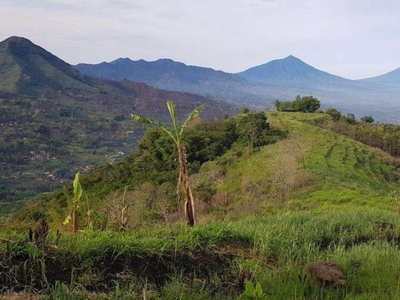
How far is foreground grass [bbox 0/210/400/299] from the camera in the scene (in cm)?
370

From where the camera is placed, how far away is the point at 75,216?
20.1ft

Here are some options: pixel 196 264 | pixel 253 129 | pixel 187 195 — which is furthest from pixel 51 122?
pixel 196 264

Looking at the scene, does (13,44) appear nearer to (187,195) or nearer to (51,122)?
(51,122)

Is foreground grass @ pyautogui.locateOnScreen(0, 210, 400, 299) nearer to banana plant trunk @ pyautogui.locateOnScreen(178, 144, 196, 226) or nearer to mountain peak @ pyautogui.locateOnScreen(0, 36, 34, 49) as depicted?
banana plant trunk @ pyautogui.locateOnScreen(178, 144, 196, 226)

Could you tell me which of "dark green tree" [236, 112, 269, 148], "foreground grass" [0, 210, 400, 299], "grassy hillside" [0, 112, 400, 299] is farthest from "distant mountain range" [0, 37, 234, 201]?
"foreground grass" [0, 210, 400, 299]

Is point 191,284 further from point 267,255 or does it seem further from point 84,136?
point 84,136

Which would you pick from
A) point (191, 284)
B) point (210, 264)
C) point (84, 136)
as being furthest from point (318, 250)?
point (84, 136)

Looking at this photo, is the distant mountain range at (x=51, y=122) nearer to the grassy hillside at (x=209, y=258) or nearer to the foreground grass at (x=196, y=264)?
the grassy hillside at (x=209, y=258)

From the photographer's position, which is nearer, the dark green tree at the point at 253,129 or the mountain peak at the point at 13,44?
the dark green tree at the point at 253,129

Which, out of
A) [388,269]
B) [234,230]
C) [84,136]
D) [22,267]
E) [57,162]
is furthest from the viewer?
[84,136]

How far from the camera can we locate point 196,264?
177 inches

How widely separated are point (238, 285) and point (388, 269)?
1.59m

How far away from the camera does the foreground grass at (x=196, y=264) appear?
12.1 feet

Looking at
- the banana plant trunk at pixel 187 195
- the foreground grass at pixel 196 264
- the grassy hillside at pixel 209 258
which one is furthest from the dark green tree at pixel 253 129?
the foreground grass at pixel 196 264
